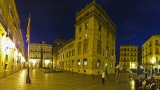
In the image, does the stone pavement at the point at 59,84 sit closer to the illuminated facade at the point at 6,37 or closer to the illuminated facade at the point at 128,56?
the illuminated facade at the point at 6,37

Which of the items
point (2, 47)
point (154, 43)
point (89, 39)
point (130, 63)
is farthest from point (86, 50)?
point (130, 63)

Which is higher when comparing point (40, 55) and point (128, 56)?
point (40, 55)

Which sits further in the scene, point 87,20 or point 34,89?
point 87,20

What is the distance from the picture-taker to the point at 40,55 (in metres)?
103

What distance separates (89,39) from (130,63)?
200ft

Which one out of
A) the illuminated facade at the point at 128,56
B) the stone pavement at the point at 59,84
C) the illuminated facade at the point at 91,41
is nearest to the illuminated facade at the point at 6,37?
the stone pavement at the point at 59,84

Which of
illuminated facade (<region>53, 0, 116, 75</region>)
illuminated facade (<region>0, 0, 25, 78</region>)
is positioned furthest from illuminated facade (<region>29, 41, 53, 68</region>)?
illuminated facade (<region>0, 0, 25, 78</region>)

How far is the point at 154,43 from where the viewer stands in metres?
59.0

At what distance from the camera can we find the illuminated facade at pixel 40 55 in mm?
102350

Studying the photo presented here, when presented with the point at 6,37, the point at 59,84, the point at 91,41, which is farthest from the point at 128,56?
the point at 59,84

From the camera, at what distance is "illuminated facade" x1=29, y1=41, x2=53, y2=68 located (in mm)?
102350

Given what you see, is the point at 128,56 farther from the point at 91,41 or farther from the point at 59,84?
the point at 59,84

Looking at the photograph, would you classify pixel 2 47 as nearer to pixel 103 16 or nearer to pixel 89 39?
pixel 89 39

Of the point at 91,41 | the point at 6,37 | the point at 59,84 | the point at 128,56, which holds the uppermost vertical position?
the point at 91,41
